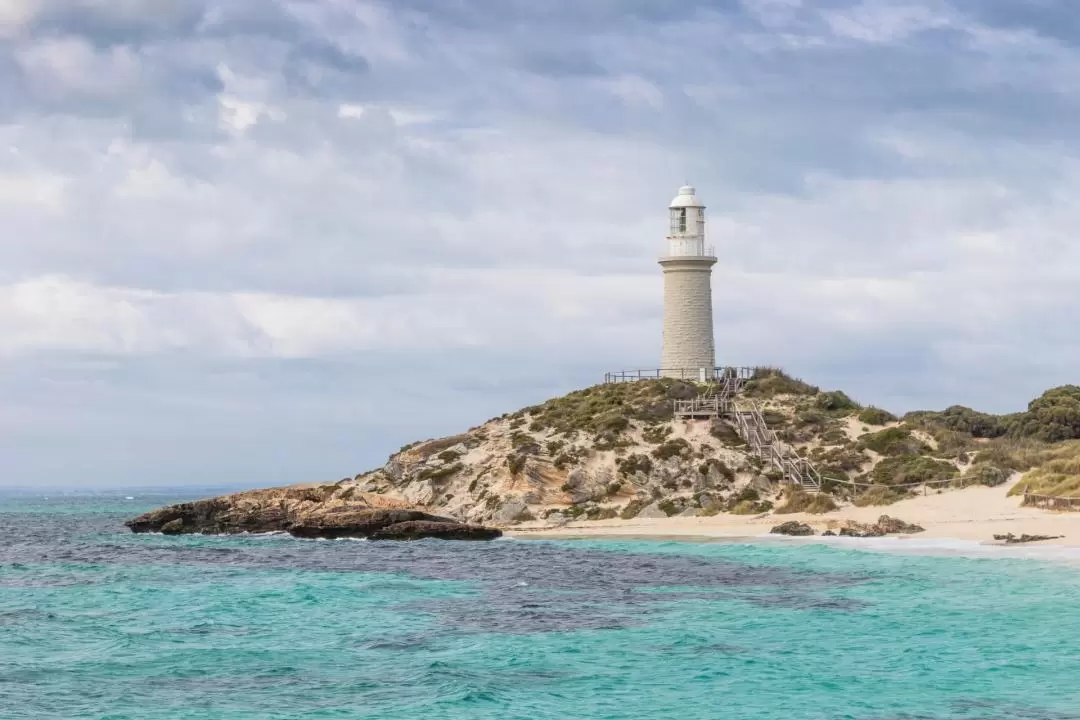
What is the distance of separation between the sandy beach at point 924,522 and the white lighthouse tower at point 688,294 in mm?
16867

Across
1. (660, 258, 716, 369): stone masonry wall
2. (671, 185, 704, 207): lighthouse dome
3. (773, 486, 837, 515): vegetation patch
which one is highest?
(671, 185, 704, 207): lighthouse dome

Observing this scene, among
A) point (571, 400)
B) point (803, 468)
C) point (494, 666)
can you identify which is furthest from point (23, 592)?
point (571, 400)

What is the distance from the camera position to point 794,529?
145ft

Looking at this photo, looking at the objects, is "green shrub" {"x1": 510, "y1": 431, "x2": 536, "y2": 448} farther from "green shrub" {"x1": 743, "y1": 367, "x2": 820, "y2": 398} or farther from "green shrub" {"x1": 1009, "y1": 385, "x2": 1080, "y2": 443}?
"green shrub" {"x1": 1009, "y1": 385, "x2": 1080, "y2": 443}

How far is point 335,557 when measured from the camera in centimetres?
4350

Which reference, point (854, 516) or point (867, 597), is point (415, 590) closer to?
point (867, 597)

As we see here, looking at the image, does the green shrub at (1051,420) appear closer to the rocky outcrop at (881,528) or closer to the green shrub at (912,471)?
the green shrub at (912,471)

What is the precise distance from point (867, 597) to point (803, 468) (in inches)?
1089

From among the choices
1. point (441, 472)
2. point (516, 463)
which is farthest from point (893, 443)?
point (441, 472)

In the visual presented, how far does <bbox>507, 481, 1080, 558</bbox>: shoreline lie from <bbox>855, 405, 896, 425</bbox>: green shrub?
1205 centimetres

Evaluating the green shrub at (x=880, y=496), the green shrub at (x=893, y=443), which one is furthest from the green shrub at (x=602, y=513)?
the green shrub at (x=893, y=443)

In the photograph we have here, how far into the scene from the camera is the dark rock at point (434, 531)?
49.5 metres

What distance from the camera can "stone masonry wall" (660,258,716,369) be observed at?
65.9m

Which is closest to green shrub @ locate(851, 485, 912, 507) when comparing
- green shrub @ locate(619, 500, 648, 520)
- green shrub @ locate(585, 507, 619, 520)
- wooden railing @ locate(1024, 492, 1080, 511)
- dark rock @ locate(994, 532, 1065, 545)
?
wooden railing @ locate(1024, 492, 1080, 511)
